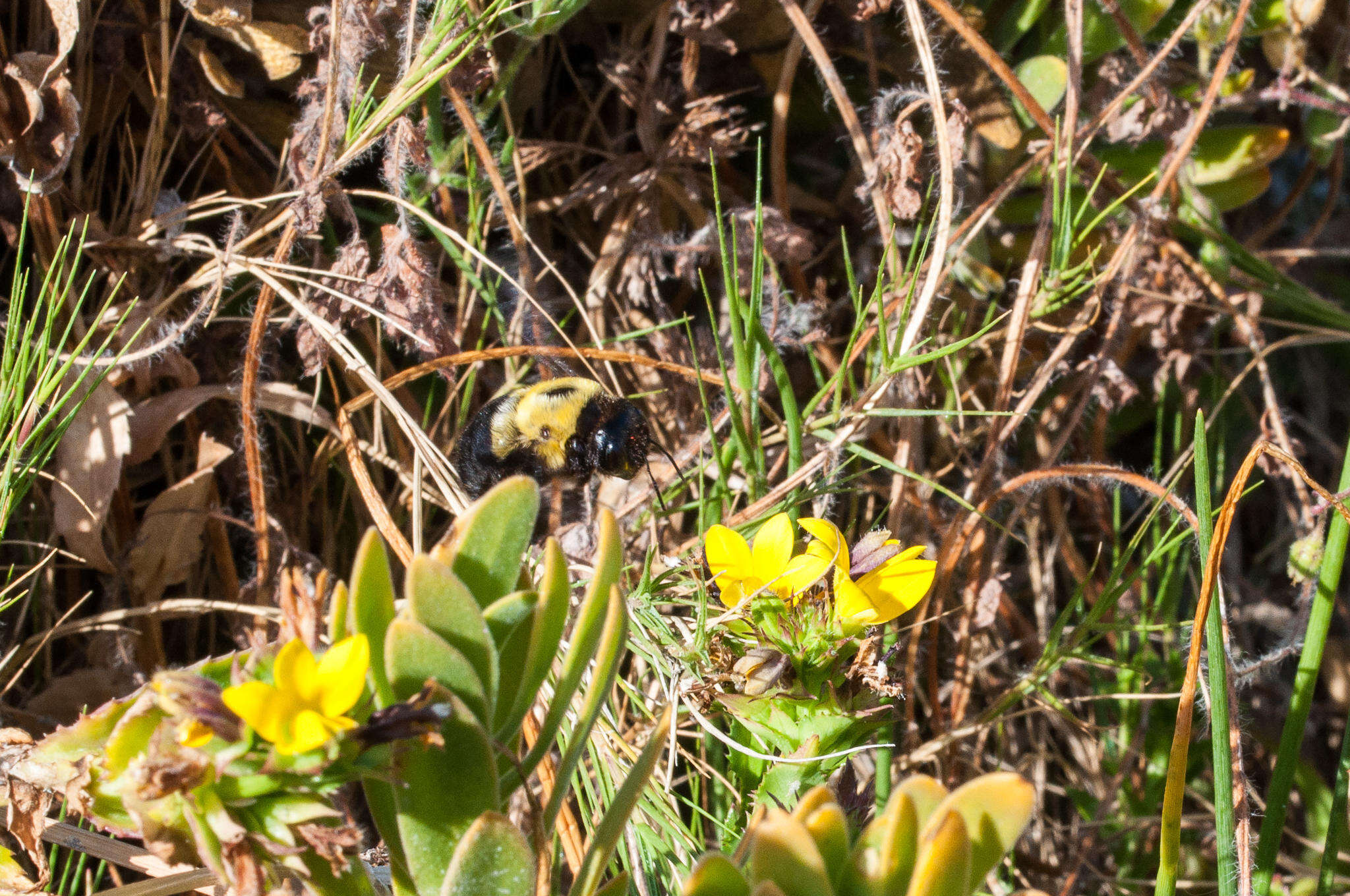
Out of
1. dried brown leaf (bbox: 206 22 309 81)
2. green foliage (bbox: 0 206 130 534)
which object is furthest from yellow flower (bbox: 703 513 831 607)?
dried brown leaf (bbox: 206 22 309 81)

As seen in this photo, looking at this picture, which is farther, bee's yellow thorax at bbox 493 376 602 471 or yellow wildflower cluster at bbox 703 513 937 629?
bee's yellow thorax at bbox 493 376 602 471

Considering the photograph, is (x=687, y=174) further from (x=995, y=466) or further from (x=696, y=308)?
(x=995, y=466)

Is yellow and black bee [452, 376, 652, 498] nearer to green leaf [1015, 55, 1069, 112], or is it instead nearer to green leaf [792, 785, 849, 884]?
green leaf [792, 785, 849, 884]

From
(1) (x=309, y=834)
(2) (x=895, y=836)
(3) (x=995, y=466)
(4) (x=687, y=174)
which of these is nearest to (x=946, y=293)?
(3) (x=995, y=466)

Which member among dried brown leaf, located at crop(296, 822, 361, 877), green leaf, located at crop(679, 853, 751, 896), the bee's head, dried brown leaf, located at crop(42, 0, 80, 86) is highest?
dried brown leaf, located at crop(42, 0, 80, 86)

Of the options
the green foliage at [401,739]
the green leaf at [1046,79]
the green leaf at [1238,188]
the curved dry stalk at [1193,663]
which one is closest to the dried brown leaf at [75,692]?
the green foliage at [401,739]

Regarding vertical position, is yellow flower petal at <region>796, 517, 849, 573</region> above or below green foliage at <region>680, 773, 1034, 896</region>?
above
